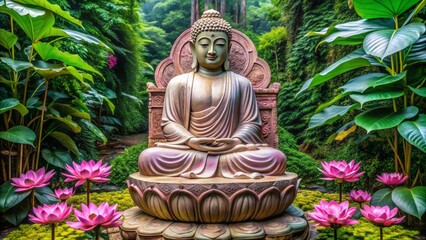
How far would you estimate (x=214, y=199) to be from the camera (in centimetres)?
258

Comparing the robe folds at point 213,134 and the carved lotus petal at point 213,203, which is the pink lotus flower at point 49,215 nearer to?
the carved lotus petal at point 213,203

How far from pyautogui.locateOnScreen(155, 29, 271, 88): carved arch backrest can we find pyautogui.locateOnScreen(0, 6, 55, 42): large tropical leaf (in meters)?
1.24

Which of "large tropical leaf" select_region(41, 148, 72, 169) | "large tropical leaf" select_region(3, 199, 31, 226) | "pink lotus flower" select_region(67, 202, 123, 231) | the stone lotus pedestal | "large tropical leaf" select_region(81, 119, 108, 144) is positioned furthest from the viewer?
"large tropical leaf" select_region(81, 119, 108, 144)

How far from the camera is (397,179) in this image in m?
2.75

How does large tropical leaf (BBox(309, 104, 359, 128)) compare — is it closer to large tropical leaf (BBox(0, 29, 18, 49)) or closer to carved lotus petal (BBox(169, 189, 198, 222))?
carved lotus petal (BBox(169, 189, 198, 222))

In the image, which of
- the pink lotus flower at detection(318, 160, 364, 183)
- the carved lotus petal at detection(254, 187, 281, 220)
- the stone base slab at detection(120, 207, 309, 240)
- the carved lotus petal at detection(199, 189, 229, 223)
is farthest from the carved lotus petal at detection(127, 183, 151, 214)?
the pink lotus flower at detection(318, 160, 364, 183)

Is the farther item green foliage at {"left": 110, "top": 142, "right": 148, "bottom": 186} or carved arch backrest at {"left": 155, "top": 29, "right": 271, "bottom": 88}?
green foliage at {"left": 110, "top": 142, "right": 148, "bottom": 186}

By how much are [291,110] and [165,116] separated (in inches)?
169

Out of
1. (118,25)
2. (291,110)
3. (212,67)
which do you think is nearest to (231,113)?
(212,67)

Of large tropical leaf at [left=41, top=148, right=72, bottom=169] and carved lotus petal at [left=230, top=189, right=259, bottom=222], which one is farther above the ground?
large tropical leaf at [left=41, top=148, right=72, bottom=169]

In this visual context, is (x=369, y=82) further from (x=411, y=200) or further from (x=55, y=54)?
(x=55, y=54)

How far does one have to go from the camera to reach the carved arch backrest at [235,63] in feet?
13.4

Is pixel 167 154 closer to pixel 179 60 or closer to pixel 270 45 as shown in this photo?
pixel 179 60

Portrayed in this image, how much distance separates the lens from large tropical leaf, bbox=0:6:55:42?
3195 mm
